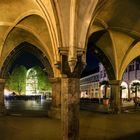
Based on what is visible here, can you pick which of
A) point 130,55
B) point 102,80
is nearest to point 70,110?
point 130,55

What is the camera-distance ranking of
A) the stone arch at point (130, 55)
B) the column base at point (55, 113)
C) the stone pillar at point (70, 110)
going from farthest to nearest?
the stone arch at point (130, 55) → the column base at point (55, 113) → the stone pillar at point (70, 110)

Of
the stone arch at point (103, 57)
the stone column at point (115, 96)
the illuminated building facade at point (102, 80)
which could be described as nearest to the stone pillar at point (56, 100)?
the stone arch at point (103, 57)

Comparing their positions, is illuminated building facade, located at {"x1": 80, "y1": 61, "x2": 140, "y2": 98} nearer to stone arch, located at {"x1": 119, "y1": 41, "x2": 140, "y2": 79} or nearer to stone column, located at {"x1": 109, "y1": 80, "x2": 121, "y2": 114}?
stone arch, located at {"x1": 119, "y1": 41, "x2": 140, "y2": 79}

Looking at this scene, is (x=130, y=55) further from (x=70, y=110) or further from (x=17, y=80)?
(x=17, y=80)

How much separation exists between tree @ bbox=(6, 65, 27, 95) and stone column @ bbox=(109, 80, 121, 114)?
47.7 metres

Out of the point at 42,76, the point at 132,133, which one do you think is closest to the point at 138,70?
the point at 42,76

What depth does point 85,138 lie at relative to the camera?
12.5 metres

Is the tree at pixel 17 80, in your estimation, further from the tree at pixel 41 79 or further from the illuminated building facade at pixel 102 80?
the illuminated building facade at pixel 102 80

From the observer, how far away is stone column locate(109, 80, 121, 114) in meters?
24.0

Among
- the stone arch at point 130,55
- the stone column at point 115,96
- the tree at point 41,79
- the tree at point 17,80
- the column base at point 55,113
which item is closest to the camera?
the column base at point 55,113

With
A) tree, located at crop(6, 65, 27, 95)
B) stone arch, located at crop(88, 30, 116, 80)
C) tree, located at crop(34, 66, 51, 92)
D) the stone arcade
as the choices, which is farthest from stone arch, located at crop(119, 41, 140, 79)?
tree, located at crop(6, 65, 27, 95)

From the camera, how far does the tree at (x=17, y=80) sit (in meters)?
69.6

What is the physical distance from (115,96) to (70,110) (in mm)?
14284

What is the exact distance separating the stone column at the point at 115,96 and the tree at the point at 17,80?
157ft
